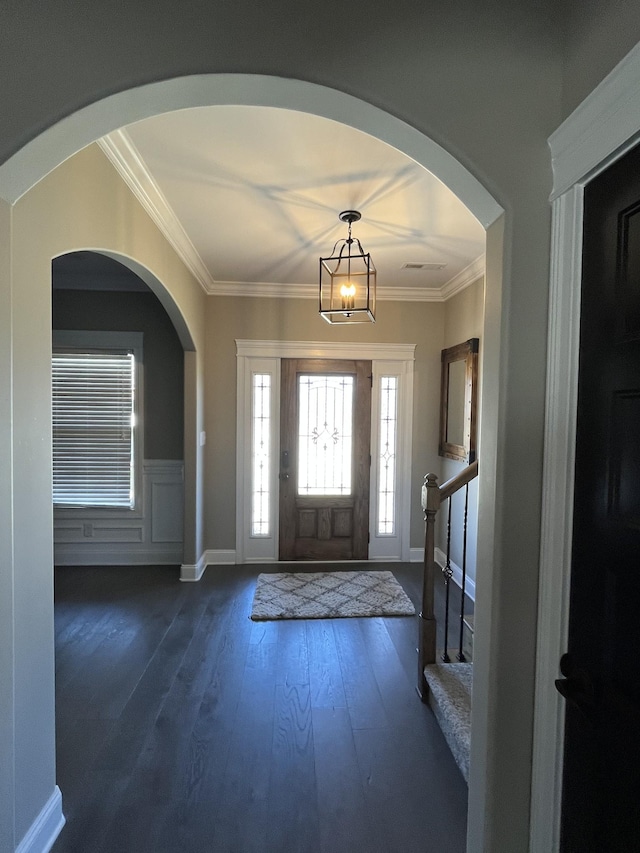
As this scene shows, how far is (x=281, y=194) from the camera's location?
2604 mm

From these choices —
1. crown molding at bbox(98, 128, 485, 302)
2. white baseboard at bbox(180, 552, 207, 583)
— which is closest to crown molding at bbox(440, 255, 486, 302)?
crown molding at bbox(98, 128, 485, 302)

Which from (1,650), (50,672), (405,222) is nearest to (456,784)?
(50,672)

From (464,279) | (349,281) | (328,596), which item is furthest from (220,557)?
(464,279)

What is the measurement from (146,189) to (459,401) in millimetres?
3010

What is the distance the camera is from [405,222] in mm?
2959

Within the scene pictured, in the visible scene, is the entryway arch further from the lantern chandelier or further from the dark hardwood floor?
the lantern chandelier

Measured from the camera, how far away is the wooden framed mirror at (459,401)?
12.4 ft

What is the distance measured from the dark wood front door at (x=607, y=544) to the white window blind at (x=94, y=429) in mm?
4261

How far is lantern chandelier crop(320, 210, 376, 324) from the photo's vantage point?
277 centimetres

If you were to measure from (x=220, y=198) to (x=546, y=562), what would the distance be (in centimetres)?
254

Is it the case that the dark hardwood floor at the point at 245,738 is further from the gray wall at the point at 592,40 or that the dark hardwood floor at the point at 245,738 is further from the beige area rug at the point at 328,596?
the gray wall at the point at 592,40

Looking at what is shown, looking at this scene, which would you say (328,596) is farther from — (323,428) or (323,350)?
(323,350)

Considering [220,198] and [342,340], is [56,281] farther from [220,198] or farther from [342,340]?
[342,340]

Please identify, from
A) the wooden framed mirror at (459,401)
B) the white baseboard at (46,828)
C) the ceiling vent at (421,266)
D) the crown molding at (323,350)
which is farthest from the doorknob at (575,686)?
the crown molding at (323,350)
